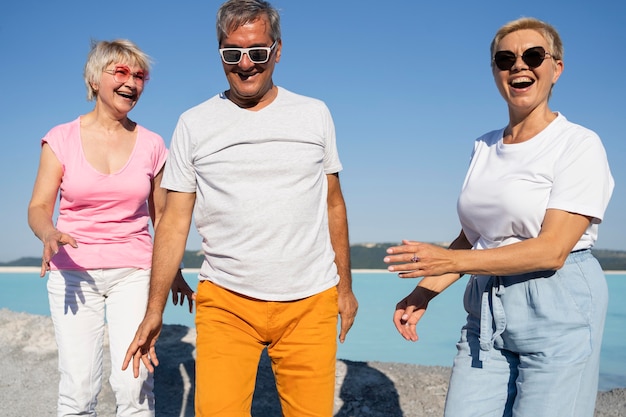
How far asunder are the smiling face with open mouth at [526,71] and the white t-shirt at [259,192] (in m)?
0.88

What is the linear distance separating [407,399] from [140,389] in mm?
3042

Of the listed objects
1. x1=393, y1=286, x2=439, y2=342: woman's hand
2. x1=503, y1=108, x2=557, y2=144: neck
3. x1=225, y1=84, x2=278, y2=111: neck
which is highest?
x1=225, y1=84, x2=278, y2=111: neck

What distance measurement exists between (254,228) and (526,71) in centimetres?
135

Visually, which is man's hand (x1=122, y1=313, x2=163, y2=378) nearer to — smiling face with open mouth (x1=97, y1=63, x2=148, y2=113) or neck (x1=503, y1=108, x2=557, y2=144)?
smiling face with open mouth (x1=97, y1=63, x2=148, y2=113)

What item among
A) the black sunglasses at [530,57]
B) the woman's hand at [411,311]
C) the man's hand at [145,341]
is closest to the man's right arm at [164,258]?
the man's hand at [145,341]

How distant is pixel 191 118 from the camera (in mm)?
3109

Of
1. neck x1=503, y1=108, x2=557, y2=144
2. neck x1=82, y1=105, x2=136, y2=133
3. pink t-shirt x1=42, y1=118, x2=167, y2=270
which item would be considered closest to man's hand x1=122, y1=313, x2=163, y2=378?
pink t-shirt x1=42, y1=118, x2=167, y2=270

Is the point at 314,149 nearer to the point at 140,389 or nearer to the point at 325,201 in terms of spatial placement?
the point at 325,201

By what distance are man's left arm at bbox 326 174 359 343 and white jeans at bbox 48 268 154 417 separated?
4.18 feet

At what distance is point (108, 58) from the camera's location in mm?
4023

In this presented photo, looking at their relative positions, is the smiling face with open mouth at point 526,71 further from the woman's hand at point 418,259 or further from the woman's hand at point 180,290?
the woman's hand at point 180,290

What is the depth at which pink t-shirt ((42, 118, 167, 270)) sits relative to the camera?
387 cm

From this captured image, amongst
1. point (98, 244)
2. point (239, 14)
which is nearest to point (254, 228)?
point (239, 14)

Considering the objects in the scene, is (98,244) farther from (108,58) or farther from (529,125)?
(529,125)
